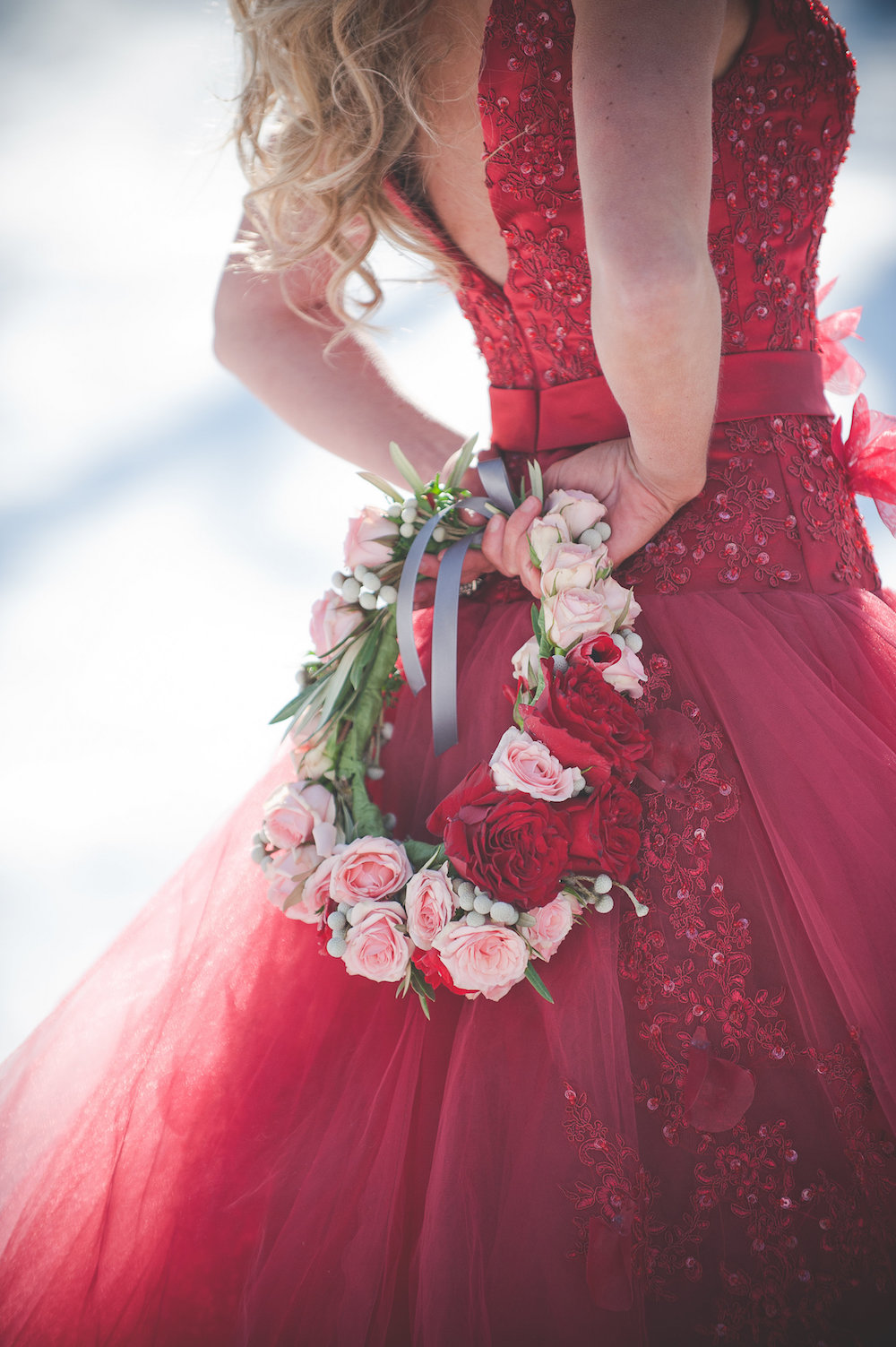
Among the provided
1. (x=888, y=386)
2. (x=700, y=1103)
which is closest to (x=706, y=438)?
(x=700, y=1103)

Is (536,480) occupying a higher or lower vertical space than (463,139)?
lower

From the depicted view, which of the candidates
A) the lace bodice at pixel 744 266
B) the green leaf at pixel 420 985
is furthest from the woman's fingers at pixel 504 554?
the green leaf at pixel 420 985

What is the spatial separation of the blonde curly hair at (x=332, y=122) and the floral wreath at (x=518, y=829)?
15.2 inches

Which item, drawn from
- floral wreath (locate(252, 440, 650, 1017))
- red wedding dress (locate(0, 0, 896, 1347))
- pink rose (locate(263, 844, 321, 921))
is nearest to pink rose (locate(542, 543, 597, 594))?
floral wreath (locate(252, 440, 650, 1017))

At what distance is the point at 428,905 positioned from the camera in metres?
0.67

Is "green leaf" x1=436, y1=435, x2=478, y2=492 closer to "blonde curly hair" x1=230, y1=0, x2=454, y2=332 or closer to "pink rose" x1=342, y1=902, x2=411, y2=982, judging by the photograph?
"blonde curly hair" x1=230, y1=0, x2=454, y2=332

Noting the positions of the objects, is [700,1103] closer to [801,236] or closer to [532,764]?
[532,764]

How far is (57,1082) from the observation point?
805 mm

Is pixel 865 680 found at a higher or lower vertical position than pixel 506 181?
lower

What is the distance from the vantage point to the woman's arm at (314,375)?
1071mm

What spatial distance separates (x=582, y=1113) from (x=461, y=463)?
1.93 ft

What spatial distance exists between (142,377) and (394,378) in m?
2.02

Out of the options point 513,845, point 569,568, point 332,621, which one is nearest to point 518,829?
point 513,845

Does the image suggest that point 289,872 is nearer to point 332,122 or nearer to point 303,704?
point 303,704
